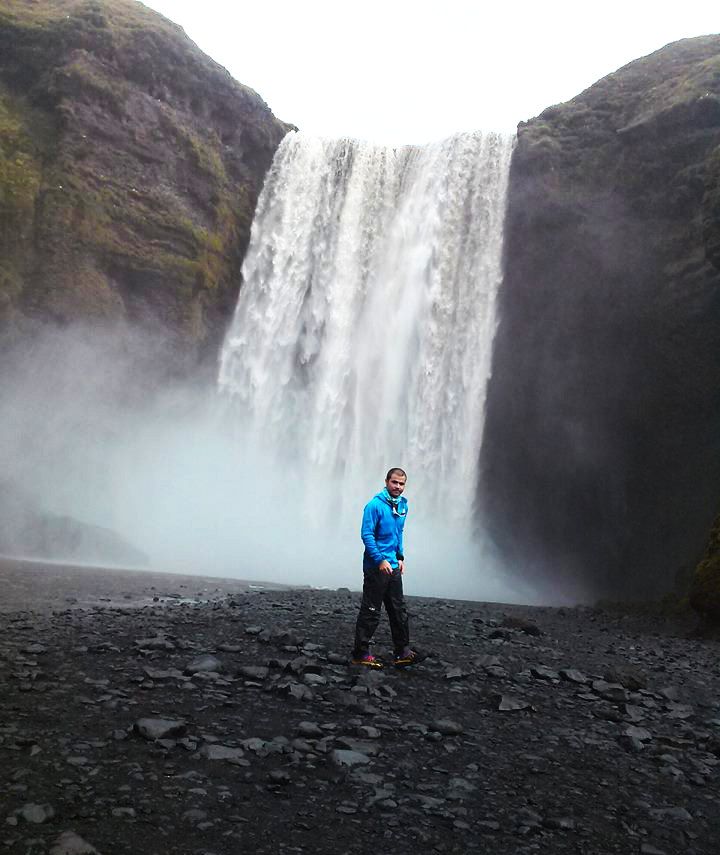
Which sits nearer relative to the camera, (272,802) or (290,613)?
(272,802)

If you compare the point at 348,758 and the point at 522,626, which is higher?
the point at 522,626

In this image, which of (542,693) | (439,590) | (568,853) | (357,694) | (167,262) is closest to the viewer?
(568,853)

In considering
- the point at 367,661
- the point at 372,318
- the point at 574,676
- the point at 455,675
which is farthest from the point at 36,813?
the point at 372,318

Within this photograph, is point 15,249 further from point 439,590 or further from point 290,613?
point 290,613

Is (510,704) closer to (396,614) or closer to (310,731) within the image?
(396,614)

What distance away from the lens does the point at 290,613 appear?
34.3 ft

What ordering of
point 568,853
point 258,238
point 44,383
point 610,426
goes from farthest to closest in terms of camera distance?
point 258,238 → point 44,383 → point 610,426 → point 568,853

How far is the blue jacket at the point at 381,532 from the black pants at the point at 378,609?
0.13m

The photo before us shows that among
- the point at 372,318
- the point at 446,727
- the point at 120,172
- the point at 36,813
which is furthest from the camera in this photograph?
the point at 372,318

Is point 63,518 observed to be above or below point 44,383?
A: below

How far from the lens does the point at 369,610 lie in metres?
7.12

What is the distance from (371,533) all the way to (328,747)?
2.75 m

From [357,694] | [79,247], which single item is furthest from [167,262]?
[357,694]

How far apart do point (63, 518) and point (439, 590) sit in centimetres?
1246
